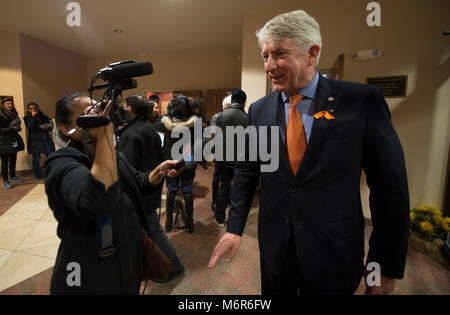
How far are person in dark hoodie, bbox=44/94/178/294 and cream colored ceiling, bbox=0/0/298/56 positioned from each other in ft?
13.1

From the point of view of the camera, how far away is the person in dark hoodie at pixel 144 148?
1912 mm

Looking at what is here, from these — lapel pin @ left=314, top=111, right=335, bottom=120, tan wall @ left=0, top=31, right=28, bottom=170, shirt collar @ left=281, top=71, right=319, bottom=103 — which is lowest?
lapel pin @ left=314, top=111, right=335, bottom=120

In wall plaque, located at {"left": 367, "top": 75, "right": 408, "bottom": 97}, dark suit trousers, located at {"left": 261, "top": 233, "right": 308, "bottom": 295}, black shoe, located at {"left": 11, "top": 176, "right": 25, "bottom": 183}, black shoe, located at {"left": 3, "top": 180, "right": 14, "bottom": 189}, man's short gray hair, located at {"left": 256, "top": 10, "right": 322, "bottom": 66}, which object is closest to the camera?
man's short gray hair, located at {"left": 256, "top": 10, "right": 322, "bottom": 66}

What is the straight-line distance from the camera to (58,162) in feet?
2.77

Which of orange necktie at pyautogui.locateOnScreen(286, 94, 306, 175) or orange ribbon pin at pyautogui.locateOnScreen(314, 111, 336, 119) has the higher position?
orange ribbon pin at pyautogui.locateOnScreen(314, 111, 336, 119)

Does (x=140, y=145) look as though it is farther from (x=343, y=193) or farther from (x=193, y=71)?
(x=193, y=71)

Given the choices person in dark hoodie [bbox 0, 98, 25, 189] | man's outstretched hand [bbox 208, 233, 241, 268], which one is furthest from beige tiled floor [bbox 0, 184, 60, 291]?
man's outstretched hand [bbox 208, 233, 241, 268]

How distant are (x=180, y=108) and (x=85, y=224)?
1.88 meters

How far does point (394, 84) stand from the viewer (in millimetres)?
2873

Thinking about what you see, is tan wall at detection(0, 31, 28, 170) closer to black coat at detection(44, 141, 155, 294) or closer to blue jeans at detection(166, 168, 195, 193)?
blue jeans at detection(166, 168, 195, 193)

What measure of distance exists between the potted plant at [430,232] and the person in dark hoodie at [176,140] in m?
2.82

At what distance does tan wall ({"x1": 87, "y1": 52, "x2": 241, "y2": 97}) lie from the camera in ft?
23.4

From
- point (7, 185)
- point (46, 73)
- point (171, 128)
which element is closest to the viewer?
point (171, 128)

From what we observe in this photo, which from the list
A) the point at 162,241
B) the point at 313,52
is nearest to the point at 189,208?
the point at 162,241
